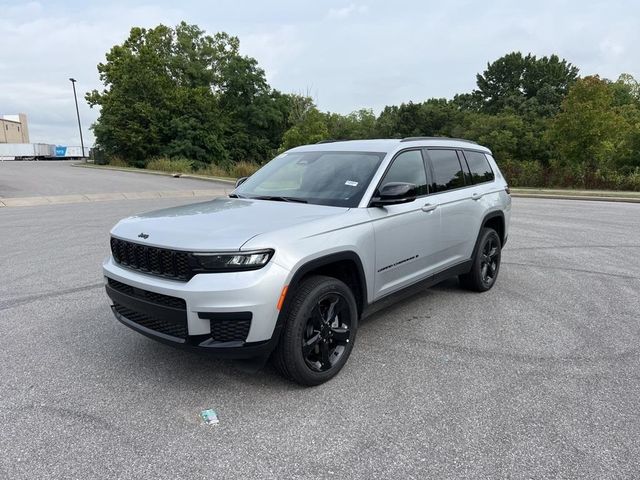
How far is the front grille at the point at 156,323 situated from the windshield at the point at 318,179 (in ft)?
4.91

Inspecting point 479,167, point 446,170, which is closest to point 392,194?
point 446,170

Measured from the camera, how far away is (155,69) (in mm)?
43281

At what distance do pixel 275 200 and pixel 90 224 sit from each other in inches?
323

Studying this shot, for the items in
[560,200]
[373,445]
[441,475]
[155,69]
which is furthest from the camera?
[155,69]

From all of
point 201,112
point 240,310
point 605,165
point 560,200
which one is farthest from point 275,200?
point 201,112

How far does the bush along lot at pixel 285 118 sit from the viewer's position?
2678 centimetres

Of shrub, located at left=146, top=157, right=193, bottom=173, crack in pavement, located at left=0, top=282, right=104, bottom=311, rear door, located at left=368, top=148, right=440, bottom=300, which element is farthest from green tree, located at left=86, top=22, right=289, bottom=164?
rear door, located at left=368, top=148, right=440, bottom=300

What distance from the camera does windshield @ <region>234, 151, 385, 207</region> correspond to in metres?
4.03

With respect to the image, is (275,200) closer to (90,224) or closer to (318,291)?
(318,291)

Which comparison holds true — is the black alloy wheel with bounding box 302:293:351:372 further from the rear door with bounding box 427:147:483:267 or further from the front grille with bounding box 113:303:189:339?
the rear door with bounding box 427:147:483:267

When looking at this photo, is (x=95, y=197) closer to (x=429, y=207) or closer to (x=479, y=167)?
(x=479, y=167)

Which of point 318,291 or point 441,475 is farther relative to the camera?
point 318,291

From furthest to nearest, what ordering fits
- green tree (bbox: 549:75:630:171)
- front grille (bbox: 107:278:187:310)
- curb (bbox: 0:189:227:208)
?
green tree (bbox: 549:75:630:171) < curb (bbox: 0:189:227:208) < front grille (bbox: 107:278:187:310)

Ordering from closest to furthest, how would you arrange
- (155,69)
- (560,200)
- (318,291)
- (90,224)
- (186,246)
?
(186,246) < (318,291) < (90,224) < (560,200) < (155,69)
